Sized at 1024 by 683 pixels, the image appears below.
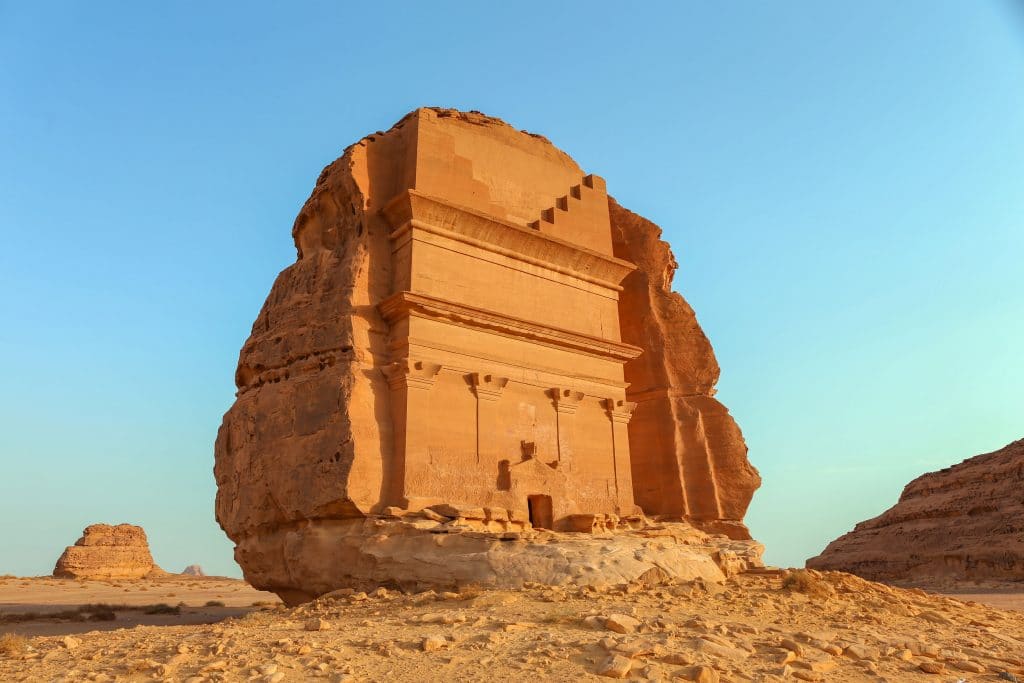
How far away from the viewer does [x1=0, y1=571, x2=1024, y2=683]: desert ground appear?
6.51 meters

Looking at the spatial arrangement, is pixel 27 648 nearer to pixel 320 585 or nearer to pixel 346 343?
pixel 320 585

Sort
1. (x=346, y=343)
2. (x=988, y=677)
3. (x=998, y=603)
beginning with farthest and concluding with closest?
(x=998, y=603) → (x=346, y=343) → (x=988, y=677)

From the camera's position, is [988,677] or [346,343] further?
[346,343]

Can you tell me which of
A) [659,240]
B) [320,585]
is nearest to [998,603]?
[659,240]

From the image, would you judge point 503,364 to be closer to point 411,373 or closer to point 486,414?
point 486,414

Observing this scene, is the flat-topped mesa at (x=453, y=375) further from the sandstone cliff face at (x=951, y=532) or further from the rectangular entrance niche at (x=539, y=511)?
the sandstone cliff face at (x=951, y=532)

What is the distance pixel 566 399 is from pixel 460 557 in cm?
478

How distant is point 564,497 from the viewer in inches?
576

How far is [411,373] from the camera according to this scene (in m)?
13.1

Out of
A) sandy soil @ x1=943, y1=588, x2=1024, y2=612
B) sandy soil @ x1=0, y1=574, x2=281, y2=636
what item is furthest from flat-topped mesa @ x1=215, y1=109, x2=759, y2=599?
sandy soil @ x1=943, y1=588, x2=1024, y2=612

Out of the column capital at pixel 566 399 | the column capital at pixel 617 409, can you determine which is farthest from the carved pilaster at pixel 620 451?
the column capital at pixel 566 399

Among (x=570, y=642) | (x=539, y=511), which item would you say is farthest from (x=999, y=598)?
(x=570, y=642)

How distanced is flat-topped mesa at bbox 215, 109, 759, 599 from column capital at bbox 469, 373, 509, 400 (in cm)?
3

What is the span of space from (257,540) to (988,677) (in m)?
11.0
